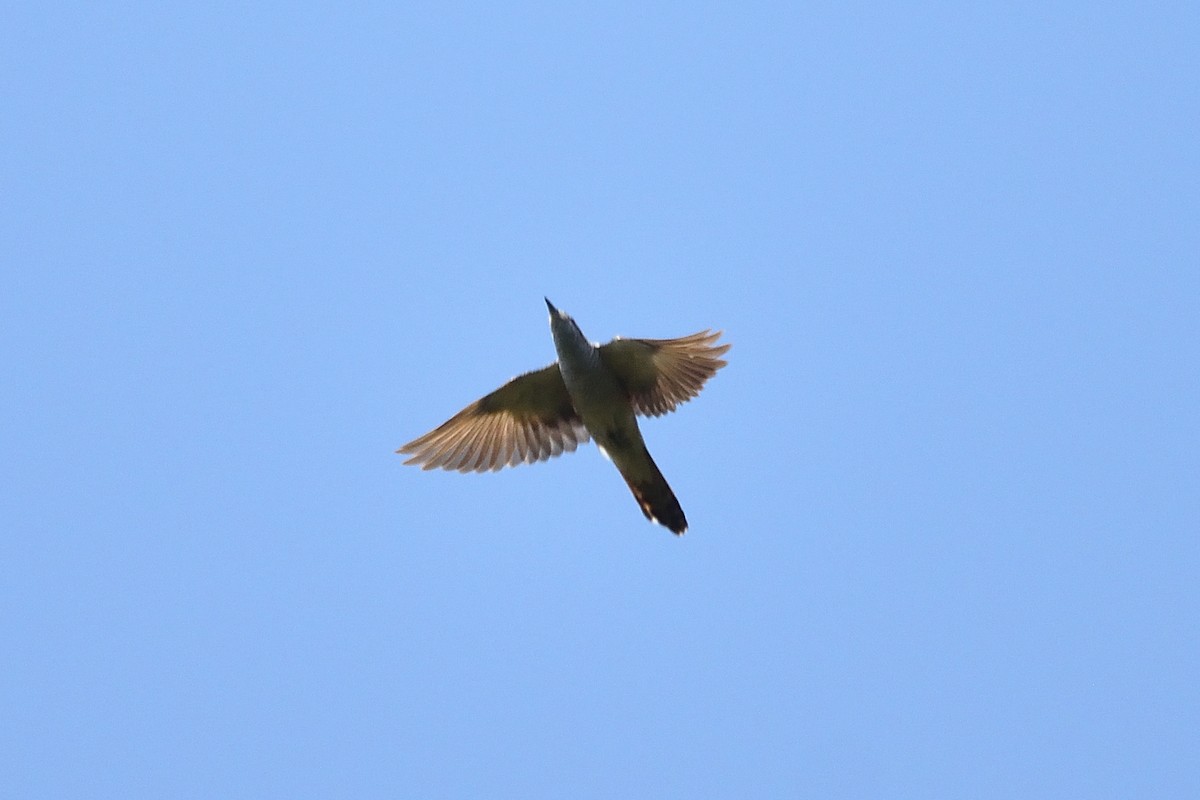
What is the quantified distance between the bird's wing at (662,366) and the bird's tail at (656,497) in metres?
0.66

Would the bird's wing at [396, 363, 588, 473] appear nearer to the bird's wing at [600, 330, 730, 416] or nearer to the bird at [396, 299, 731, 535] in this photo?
the bird at [396, 299, 731, 535]

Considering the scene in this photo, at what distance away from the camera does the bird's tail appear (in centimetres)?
1548

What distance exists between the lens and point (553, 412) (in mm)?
15977

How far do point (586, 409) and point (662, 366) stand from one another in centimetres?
93

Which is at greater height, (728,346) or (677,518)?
(728,346)

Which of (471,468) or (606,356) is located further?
(471,468)

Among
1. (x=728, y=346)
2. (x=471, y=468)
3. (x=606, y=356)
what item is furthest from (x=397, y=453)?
(x=728, y=346)

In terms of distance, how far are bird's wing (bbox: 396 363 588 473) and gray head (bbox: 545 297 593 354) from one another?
1266mm

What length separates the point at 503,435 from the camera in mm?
16234

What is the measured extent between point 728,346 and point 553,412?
211 centimetres

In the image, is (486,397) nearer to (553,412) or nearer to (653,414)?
(553,412)

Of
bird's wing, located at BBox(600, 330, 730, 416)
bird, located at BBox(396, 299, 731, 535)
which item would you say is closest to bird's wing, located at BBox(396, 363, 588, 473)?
bird, located at BBox(396, 299, 731, 535)

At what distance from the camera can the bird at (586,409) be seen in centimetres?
1495

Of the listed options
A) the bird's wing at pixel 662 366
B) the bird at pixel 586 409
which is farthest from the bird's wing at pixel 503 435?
the bird's wing at pixel 662 366
